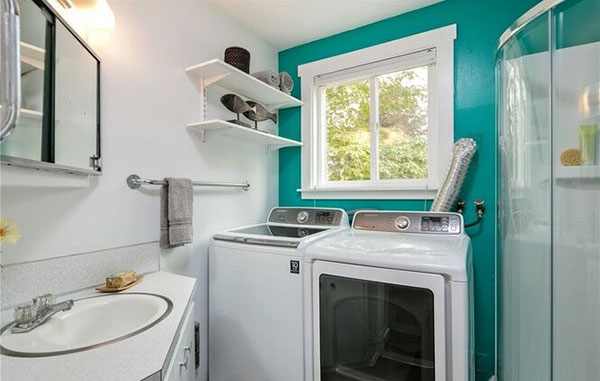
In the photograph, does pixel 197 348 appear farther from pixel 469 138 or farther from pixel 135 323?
pixel 469 138

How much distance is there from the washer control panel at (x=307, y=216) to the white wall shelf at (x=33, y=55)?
1.59m

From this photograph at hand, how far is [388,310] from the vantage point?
1257mm

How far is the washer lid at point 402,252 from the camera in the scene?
112 cm

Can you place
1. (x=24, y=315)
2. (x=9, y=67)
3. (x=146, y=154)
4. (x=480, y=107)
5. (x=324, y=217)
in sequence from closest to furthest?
(x=9, y=67) < (x=24, y=315) < (x=146, y=154) < (x=480, y=107) < (x=324, y=217)

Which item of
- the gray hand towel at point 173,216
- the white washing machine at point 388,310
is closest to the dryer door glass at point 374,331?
the white washing machine at point 388,310

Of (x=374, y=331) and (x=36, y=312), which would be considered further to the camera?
(x=374, y=331)

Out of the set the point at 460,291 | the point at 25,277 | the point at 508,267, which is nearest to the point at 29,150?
the point at 25,277

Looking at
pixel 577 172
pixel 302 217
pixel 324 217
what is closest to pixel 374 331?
pixel 324 217

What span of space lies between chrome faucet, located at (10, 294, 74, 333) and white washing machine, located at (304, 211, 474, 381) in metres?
0.96

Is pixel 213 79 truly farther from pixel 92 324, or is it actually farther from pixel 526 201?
pixel 526 201

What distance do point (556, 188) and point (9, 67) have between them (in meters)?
1.76

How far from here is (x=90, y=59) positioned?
1209mm

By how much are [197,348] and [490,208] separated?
6.50ft

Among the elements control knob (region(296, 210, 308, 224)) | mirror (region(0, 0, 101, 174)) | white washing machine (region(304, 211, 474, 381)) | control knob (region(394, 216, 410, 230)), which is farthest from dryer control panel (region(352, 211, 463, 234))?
mirror (region(0, 0, 101, 174))
